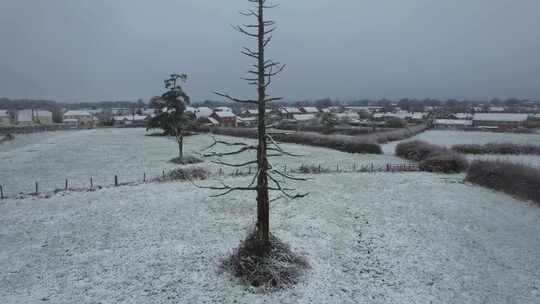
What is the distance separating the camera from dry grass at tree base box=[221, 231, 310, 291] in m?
10.6

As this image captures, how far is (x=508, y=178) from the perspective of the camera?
22.4 m

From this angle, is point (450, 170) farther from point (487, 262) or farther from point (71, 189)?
point (71, 189)

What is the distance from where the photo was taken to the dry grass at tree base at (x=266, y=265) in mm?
10570

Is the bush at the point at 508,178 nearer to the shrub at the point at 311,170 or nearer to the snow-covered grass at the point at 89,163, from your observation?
the snow-covered grass at the point at 89,163

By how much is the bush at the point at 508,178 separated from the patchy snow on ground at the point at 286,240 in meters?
1.14

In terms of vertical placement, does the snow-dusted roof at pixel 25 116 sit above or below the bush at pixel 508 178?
above

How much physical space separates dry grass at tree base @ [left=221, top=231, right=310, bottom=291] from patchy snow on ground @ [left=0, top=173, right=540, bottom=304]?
0.42 metres

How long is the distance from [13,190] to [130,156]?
1597 cm

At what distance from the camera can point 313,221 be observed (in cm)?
1659

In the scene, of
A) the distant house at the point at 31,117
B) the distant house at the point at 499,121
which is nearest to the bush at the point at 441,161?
the distant house at the point at 499,121

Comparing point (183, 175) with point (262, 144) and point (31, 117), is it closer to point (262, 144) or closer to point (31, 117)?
point (262, 144)

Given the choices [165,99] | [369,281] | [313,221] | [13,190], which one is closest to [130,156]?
[165,99]

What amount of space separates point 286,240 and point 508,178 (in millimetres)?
18837

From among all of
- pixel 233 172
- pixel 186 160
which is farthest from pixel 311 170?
pixel 186 160
